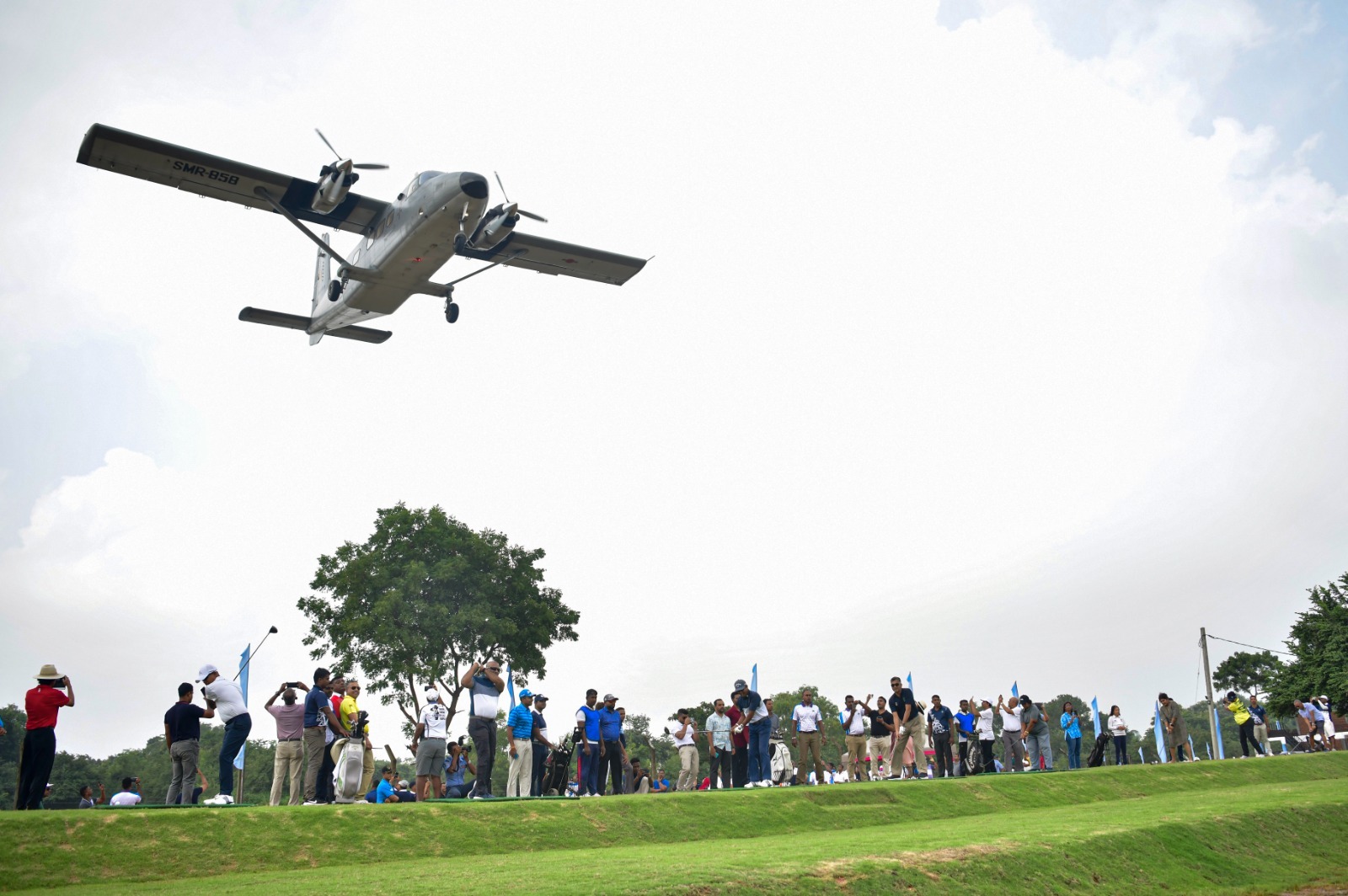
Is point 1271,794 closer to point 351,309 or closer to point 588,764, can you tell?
point 588,764

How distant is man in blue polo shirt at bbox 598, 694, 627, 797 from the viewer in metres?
17.0

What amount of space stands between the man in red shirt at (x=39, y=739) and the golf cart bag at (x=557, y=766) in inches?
322

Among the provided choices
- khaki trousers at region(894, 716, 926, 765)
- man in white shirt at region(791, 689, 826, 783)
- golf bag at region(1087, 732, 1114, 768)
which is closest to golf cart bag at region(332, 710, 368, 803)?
man in white shirt at region(791, 689, 826, 783)

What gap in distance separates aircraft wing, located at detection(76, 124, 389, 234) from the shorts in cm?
1530

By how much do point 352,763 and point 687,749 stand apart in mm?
7604

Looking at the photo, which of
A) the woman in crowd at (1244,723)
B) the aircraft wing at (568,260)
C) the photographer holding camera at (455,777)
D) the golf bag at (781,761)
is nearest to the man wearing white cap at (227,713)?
the photographer holding camera at (455,777)

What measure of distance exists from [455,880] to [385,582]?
1267 inches

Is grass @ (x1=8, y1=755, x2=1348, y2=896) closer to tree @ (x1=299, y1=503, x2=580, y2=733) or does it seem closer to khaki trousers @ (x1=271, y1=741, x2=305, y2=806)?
khaki trousers @ (x1=271, y1=741, x2=305, y2=806)

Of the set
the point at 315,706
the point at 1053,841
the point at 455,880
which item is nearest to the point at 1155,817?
the point at 1053,841

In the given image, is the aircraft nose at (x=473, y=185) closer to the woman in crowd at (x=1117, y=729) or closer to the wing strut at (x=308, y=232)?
the wing strut at (x=308, y=232)

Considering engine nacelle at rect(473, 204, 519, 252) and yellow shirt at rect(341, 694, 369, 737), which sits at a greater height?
engine nacelle at rect(473, 204, 519, 252)

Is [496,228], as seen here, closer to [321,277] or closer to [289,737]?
[321,277]

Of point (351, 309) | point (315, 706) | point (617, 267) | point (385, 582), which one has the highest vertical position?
point (617, 267)

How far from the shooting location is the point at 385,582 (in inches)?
1549
